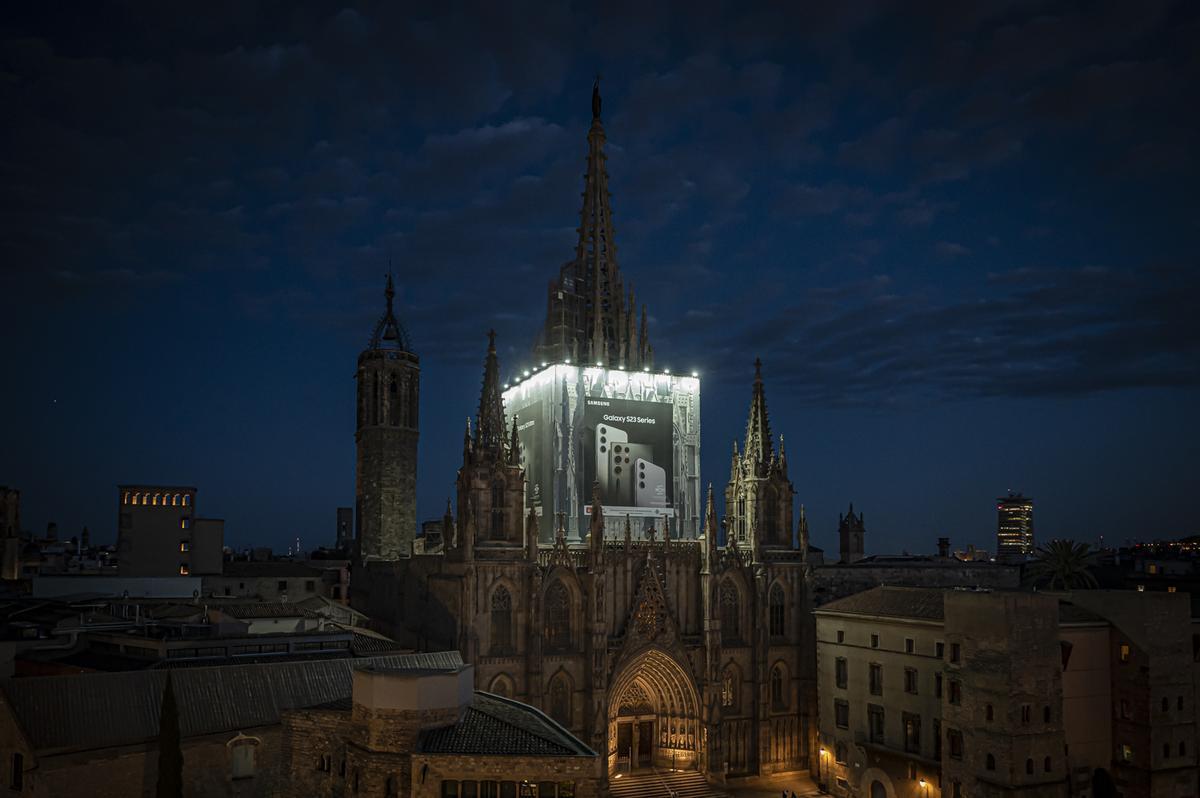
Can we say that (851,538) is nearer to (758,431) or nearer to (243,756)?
(758,431)

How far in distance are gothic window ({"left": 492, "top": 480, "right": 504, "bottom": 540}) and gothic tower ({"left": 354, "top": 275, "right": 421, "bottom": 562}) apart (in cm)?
2442

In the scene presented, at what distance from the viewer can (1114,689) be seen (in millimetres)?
47594

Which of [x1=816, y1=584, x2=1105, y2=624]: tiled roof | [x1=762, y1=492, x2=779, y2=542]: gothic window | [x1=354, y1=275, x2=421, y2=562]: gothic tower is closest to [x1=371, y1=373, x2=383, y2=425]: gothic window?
[x1=354, y1=275, x2=421, y2=562]: gothic tower

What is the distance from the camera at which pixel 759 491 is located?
61656mm

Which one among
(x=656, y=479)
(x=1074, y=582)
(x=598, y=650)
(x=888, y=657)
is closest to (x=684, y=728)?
(x=598, y=650)

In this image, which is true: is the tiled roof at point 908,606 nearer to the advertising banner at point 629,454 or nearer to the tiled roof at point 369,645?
the advertising banner at point 629,454

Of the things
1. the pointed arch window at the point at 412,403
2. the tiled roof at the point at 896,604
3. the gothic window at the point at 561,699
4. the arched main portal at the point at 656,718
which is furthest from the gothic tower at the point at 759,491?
the pointed arch window at the point at 412,403

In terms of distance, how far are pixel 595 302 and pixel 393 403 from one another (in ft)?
73.7

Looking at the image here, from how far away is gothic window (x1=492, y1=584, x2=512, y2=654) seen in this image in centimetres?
5159

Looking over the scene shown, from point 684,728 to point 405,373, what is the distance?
39.3 m

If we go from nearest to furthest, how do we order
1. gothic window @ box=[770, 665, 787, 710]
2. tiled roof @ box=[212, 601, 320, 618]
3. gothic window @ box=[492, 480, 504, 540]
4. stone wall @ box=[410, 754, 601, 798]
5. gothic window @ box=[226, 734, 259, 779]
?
stone wall @ box=[410, 754, 601, 798]
gothic window @ box=[226, 734, 259, 779]
tiled roof @ box=[212, 601, 320, 618]
gothic window @ box=[492, 480, 504, 540]
gothic window @ box=[770, 665, 787, 710]

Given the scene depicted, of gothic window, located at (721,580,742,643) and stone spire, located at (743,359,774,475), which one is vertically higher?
stone spire, located at (743,359,774,475)

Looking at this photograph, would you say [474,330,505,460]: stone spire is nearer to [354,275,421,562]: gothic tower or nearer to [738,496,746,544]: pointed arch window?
[738,496,746,544]: pointed arch window

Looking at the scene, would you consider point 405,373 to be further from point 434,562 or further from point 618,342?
point 434,562
